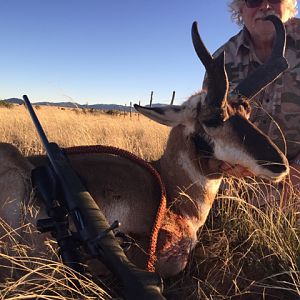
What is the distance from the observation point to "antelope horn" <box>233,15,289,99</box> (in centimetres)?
476

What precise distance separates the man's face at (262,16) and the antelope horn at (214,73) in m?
2.28

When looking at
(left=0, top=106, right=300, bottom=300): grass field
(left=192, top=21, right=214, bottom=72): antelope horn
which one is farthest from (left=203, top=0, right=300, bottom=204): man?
(left=192, top=21, right=214, bottom=72): antelope horn

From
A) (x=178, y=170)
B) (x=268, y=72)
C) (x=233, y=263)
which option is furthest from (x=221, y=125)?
(x=233, y=263)

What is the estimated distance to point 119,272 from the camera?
8.54ft

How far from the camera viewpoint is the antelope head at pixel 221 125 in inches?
155

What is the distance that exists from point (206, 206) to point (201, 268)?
62 centimetres

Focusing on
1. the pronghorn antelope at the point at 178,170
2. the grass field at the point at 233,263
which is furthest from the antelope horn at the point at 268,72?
the grass field at the point at 233,263

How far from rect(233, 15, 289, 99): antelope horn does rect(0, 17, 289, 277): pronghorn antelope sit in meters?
0.14

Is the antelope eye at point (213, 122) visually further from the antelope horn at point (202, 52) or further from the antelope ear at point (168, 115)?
the antelope horn at point (202, 52)

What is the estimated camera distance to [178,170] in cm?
450

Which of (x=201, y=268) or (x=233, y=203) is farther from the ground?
(x=233, y=203)

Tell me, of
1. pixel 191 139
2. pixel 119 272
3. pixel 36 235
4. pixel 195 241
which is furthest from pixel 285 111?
pixel 119 272

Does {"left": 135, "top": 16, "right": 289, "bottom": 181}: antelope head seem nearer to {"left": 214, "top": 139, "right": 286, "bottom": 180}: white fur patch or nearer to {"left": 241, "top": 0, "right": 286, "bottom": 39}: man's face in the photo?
{"left": 214, "top": 139, "right": 286, "bottom": 180}: white fur patch

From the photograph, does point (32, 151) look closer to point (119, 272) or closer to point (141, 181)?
point (141, 181)
